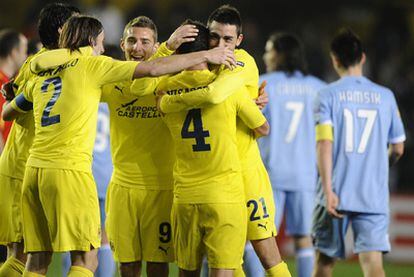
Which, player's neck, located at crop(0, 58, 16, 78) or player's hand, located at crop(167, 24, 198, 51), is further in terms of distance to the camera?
player's neck, located at crop(0, 58, 16, 78)

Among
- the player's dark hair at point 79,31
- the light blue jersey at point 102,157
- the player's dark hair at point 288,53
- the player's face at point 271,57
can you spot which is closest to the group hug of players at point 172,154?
the player's dark hair at point 79,31

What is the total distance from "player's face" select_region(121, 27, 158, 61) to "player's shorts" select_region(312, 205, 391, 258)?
6.63ft

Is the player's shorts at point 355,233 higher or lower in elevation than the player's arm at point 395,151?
lower

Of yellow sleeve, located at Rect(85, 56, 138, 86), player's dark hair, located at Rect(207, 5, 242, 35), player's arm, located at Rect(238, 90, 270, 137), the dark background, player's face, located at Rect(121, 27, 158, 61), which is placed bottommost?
player's arm, located at Rect(238, 90, 270, 137)

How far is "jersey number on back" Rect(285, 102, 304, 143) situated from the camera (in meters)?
9.92

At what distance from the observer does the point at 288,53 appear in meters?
9.98

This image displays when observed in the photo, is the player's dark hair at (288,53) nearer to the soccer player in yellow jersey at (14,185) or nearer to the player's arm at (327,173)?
the player's arm at (327,173)

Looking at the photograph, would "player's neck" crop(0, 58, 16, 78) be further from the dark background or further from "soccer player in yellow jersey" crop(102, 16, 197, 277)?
the dark background

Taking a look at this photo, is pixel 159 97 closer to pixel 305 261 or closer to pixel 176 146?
pixel 176 146

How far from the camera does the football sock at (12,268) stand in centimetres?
760

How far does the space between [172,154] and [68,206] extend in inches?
36.6

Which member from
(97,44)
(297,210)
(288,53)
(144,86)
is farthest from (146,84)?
(297,210)

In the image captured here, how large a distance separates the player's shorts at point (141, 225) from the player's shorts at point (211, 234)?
0.37m

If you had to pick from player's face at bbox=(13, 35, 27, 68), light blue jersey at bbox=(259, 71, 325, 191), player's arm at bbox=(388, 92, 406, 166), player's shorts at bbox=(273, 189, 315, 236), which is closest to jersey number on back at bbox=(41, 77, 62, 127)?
player's face at bbox=(13, 35, 27, 68)
